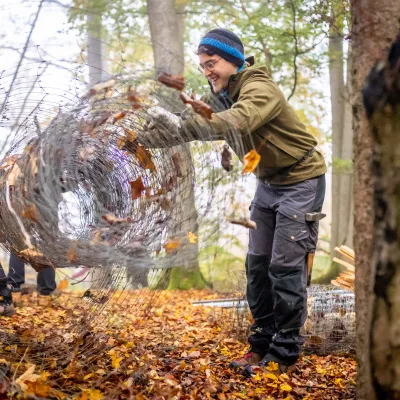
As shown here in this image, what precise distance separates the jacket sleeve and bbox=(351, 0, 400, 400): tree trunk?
578mm

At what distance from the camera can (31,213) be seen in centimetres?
277

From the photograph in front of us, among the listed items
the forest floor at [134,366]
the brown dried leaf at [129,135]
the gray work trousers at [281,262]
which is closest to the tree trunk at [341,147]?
the forest floor at [134,366]

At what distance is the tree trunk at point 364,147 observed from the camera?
7.72ft

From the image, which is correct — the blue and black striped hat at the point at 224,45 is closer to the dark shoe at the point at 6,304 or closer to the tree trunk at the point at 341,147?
the dark shoe at the point at 6,304

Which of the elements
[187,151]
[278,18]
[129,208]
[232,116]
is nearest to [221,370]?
[129,208]

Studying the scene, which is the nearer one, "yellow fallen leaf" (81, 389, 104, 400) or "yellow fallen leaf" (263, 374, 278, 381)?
"yellow fallen leaf" (81, 389, 104, 400)

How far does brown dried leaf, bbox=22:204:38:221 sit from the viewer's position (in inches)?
108

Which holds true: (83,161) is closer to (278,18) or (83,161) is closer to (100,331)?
(100,331)

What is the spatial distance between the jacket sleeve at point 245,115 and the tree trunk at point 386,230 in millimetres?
697

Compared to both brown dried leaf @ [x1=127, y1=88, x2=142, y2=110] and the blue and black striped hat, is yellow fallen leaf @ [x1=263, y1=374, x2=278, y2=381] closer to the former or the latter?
brown dried leaf @ [x1=127, y1=88, x2=142, y2=110]

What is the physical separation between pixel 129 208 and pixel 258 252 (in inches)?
39.5

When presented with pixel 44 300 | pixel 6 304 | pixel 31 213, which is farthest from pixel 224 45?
pixel 44 300

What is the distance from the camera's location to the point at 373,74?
7.48 ft

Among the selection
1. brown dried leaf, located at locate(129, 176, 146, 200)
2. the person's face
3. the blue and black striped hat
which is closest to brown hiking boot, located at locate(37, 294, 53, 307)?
brown dried leaf, located at locate(129, 176, 146, 200)
